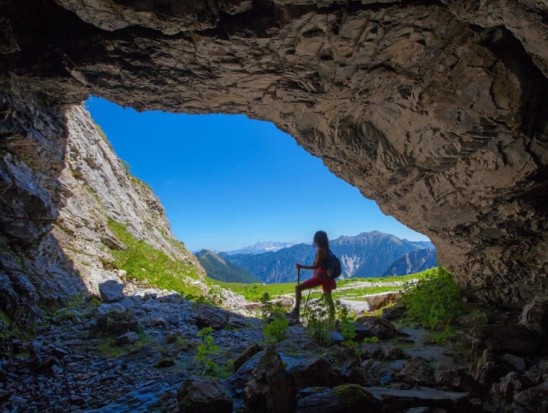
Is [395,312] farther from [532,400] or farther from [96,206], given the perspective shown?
[96,206]

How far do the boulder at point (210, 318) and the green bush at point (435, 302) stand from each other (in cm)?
689

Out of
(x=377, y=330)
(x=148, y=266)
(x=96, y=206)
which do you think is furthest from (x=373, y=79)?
(x=96, y=206)

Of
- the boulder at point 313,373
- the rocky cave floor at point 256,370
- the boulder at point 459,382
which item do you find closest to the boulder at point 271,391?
the rocky cave floor at point 256,370

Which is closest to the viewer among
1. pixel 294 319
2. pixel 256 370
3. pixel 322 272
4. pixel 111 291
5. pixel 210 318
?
pixel 256 370

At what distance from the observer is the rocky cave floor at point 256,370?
4.71m

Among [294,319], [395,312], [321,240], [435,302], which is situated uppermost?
[321,240]

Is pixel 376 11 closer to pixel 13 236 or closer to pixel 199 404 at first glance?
pixel 199 404

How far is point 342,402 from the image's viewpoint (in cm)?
450

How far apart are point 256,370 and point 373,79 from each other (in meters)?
6.68

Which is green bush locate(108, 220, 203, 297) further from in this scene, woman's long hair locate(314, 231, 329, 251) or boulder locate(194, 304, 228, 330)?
woman's long hair locate(314, 231, 329, 251)

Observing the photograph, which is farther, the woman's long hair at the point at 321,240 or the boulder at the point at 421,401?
the woman's long hair at the point at 321,240

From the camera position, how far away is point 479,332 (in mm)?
7262

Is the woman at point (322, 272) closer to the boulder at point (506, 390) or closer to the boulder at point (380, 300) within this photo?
the boulder at point (506, 390)

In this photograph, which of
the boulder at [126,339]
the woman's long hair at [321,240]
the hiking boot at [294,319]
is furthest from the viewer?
the hiking boot at [294,319]
